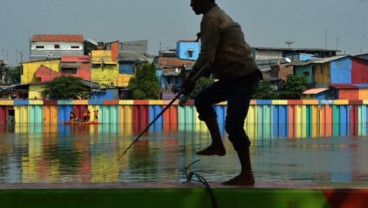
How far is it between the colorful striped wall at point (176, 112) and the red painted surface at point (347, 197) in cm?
3803

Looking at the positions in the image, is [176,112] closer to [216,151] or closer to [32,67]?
[32,67]

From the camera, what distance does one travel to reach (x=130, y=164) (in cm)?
1370

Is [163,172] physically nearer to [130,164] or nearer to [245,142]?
[130,164]

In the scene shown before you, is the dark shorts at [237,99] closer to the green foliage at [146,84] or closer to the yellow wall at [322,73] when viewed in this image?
the green foliage at [146,84]

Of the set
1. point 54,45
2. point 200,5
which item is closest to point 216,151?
point 200,5

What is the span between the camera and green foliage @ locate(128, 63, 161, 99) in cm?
4553

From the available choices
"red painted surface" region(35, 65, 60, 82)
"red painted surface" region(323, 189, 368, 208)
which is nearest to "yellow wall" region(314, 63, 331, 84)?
"red painted surface" region(35, 65, 60, 82)

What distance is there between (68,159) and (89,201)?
11.8 metres

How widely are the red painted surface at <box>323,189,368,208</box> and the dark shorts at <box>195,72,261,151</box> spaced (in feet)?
2.67

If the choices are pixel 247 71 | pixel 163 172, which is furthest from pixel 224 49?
pixel 163 172

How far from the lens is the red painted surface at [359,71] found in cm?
4847

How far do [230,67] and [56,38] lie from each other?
218ft

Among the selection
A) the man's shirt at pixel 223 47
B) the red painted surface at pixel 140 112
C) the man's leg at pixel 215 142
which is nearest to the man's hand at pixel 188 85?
the man's shirt at pixel 223 47

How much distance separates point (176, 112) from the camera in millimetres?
43000
